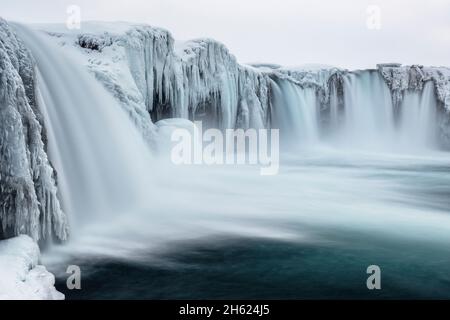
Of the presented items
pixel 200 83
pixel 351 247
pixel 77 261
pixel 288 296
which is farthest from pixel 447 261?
pixel 200 83

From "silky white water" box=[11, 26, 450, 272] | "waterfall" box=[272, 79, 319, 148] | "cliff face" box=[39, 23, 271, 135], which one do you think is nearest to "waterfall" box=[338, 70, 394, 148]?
"waterfall" box=[272, 79, 319, 148]

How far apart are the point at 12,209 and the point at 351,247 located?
353 cm

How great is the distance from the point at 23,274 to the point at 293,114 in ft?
65.8

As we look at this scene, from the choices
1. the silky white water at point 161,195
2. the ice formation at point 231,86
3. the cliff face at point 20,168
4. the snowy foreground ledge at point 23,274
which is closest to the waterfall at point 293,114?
the ice formation at point 231,86

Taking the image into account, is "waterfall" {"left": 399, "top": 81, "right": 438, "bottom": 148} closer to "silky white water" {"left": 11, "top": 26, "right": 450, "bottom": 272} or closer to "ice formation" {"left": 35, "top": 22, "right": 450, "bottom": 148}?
"ice formation" {"left": 35, "top": 22, "right": 450, "bottom": 148}

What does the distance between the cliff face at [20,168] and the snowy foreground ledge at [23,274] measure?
234 mm

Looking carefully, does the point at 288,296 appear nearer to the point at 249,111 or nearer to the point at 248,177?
the point at 248,177

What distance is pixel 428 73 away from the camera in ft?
84.3

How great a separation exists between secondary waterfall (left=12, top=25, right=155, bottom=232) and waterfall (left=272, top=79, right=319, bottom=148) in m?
13.7

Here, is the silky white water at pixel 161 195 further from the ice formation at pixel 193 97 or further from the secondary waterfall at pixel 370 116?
the secondary waterfall at pixel 370 116

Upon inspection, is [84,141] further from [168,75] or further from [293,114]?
[293,114]

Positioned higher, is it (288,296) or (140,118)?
(140,118)

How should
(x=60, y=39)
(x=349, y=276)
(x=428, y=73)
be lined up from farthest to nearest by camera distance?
(x=428, y=73), (x=60, y=39), (x=349, y=276)

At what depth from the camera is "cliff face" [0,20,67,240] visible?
3.88 m
